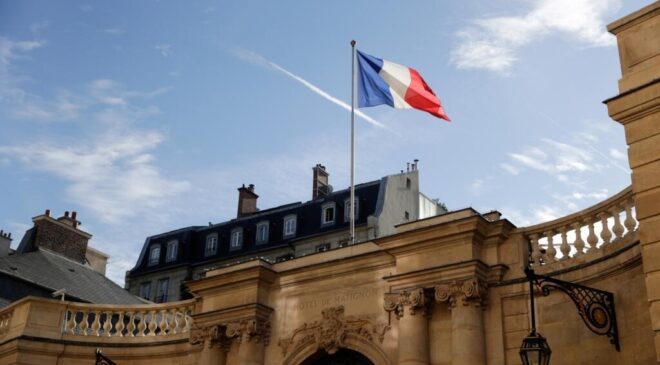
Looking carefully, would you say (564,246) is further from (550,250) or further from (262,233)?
(262,233)

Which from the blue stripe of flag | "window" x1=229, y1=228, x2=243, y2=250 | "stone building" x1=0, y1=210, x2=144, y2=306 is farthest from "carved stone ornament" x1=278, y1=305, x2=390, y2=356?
"window" x1=229, y1=228, x2=243, y2=250

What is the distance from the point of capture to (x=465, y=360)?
11281mm

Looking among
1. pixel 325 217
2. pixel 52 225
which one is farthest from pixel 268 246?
pixel 52 225

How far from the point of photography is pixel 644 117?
8750 millimetres

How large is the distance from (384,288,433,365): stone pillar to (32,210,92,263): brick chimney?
17422mm

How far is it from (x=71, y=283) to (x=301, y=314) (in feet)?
38.7

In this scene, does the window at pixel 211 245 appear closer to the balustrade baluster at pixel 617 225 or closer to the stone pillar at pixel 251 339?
the stone pillar at pixel 251 339

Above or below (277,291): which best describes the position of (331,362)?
below

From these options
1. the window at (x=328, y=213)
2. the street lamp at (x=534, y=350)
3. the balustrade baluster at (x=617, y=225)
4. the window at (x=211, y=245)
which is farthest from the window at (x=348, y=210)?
the street lamp at (x=534, y=350)

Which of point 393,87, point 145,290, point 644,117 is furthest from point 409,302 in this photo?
point 145,290

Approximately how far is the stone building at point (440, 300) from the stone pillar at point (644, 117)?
0.05ft

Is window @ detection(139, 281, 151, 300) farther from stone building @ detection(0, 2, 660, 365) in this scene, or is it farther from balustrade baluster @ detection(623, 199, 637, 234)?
balustrade baluster @ detection(623, 199, 637, 234)

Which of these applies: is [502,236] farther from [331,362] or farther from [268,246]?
[268,246]

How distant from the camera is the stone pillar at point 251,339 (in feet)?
45.2
